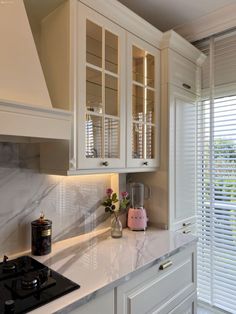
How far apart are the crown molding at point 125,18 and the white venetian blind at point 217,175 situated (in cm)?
66

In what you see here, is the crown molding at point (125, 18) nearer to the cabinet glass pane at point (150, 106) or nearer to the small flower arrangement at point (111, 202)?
the cabinet glass pane at point (150, 106)

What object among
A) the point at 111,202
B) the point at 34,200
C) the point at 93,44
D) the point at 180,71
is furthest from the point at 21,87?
the point at 180,71

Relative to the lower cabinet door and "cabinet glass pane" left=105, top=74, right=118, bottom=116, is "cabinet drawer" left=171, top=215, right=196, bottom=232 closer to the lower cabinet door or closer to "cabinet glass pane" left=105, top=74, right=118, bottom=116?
the lower cabinet door

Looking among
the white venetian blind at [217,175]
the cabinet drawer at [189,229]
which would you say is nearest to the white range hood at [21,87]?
the cabinet drawer at [189,229]

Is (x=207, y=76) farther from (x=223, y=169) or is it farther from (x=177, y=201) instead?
(x=177, y=201)

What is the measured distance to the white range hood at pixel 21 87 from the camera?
1.04 m

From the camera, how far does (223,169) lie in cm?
211

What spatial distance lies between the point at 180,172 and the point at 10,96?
1.42 m

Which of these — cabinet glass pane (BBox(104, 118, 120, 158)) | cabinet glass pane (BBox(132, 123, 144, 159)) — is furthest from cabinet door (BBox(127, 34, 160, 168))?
cabinet glass pane (BBox(104, 118, 120, 158))

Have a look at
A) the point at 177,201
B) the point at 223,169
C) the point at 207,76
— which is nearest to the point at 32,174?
the point at 177,201

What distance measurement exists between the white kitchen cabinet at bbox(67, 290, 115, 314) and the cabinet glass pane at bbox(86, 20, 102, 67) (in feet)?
4.00

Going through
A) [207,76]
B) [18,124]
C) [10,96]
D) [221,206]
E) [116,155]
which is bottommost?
[221,206]

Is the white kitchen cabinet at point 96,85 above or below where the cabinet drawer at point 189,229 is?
above

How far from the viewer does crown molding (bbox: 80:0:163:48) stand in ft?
4.74
